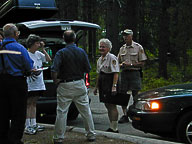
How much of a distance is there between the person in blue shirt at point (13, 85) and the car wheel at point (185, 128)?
2.40m

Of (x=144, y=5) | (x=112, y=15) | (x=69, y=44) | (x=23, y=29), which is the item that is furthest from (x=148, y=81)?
(x=69, y=44)

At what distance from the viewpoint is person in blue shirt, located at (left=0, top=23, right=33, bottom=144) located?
18.9 ft

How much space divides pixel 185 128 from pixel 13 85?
2.69 metres

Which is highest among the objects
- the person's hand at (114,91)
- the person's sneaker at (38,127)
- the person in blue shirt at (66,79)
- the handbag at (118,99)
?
the person in blue shirt at (66,79)

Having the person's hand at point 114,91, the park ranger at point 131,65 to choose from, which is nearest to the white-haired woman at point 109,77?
the person's hand at point 114,91

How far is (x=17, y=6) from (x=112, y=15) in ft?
21.3

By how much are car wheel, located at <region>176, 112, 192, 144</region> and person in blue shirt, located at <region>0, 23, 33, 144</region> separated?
94.4 inches

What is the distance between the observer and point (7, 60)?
5824mm

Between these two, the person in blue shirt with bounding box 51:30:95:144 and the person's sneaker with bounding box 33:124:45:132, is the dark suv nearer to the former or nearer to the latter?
the person's sneaker with bounding box 33:124:45:132

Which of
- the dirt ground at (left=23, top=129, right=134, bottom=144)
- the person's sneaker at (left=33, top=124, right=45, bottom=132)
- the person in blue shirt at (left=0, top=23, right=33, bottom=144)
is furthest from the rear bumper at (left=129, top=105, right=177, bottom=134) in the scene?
the person in blue shirt at (left=0, top=23, right=33, bottom=144)

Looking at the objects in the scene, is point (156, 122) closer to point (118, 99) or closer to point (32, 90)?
point (118, 99)

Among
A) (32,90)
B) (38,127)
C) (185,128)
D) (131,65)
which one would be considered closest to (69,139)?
(38,127)

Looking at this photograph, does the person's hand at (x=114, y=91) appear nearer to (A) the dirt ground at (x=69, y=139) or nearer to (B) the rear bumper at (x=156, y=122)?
(B) the rear bumper at (x=156, y=122)

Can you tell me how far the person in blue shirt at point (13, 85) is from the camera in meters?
5.77
